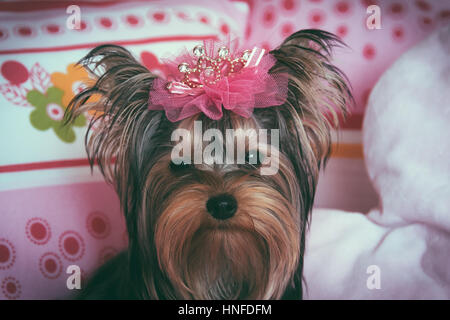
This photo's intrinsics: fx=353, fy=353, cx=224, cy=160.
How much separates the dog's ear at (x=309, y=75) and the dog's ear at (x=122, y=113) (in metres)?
0.34

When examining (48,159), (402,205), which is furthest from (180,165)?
(402,205)

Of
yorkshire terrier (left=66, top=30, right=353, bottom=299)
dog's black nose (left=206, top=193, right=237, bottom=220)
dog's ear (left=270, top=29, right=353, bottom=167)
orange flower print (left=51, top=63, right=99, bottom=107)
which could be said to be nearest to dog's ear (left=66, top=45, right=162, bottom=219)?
yorkshire terrier (left=66, top=30, right=353, bottom=299)

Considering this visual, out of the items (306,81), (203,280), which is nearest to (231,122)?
(306,81)

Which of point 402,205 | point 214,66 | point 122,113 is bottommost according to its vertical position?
point 402,205

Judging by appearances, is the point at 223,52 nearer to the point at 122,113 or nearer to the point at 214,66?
the point at 214,66

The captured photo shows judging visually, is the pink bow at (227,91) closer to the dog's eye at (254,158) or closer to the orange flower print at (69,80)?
the dog's eye at (254,158)

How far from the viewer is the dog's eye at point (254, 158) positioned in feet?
2.94

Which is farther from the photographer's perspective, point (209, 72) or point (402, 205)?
point (402, 205)

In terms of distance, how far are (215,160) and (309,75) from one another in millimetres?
312

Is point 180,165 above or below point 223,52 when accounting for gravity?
below

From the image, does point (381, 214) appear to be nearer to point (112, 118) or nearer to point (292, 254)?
point (292, 254)

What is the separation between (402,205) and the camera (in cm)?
101

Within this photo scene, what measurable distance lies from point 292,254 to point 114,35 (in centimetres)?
87

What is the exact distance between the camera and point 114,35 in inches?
44.9
